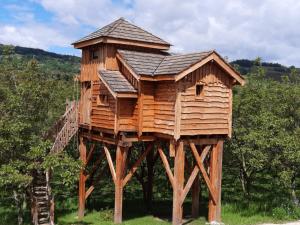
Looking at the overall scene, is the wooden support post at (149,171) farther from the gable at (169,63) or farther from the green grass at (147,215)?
the gable at (169,63)

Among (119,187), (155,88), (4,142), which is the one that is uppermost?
(155,88)

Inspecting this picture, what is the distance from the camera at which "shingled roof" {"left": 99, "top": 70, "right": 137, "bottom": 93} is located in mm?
19922

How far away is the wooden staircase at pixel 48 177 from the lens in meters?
21.2

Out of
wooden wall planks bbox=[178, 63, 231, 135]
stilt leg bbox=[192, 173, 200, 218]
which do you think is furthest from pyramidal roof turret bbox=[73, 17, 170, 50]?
stilt leg bbox=[192, 173, 200, 218]

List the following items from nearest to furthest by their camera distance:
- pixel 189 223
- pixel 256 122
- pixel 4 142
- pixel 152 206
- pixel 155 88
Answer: pixel 4 142, pixel 155 88, pixel 189 223, pixel 256 122, pixel 152 206

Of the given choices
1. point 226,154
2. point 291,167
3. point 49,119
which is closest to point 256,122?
point 291,167

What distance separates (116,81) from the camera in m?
20.5

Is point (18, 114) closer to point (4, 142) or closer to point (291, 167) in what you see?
point (4, 142)

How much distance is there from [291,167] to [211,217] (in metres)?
5.09

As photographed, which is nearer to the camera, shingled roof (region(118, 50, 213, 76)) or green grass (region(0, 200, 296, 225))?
shingled roof (region(118, 50, 213, 76))

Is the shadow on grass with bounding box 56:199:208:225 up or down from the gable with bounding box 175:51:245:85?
down

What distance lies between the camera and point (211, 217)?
2156cm

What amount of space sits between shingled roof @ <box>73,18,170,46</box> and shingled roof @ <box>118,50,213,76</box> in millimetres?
811

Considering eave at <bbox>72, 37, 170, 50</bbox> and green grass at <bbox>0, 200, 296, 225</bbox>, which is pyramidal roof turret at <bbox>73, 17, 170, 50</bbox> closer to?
eave at <bbox>72, 37, 170, 50</bbox>
